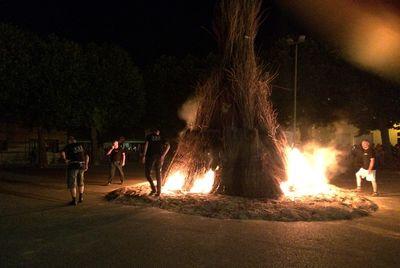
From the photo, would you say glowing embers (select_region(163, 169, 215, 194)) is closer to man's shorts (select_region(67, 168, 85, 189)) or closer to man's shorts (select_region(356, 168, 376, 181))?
man's shorts (select_region(67, 168, 85, 189))

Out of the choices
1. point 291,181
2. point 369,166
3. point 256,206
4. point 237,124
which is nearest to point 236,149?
point 237,124

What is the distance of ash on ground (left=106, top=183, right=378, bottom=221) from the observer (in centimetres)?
945

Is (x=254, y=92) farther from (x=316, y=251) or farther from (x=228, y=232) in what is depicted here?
(x=316, y=251)

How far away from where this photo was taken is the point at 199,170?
1245cm

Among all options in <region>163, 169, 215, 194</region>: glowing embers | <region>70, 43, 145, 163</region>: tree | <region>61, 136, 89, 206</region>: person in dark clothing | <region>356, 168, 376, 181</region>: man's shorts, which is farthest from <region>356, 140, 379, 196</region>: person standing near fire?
<region>70, 43, 145, 163</region>: tree

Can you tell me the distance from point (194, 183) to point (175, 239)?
505 centimetres

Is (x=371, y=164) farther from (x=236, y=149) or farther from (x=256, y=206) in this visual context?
(x=256, y=206)

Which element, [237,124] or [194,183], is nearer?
[237,124]

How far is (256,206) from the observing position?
33.5 feet

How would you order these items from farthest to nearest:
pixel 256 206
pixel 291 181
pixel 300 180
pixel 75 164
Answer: pixel 300 180 < pixel 291 181 < pixel 75 164 < pixel 256 206

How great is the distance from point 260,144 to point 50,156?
23915 millimetres

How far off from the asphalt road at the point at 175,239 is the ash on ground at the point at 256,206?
370 millimetres

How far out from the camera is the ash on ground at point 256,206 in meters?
9.45

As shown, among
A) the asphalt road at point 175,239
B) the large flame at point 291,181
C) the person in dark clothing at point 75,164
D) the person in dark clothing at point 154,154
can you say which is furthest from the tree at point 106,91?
the asphalt road at point 175,239
